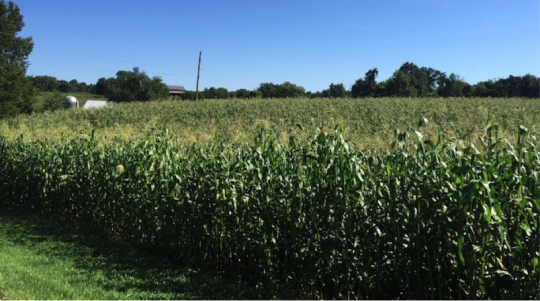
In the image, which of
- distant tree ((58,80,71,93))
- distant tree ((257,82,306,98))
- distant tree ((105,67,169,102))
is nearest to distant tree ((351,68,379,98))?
distant tree ((257,82,306,98))

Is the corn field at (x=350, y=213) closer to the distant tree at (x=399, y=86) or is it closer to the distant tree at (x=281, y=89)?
the distant tree at (x=399, y=86)

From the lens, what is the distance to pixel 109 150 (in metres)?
8.12

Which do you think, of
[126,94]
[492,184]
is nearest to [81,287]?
[492,184]

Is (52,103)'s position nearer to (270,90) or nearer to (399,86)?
(270,90)

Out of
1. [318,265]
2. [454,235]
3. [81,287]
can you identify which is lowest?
[81,287]

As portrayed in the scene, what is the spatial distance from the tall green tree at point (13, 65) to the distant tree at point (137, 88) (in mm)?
29564

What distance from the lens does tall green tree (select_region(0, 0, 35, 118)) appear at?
34688 millimetres

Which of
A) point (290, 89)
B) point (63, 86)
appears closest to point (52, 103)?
point (290, 89)

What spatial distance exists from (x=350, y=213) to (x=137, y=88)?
243 feet

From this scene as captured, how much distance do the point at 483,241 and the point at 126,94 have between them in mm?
74366

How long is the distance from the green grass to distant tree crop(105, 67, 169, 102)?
221ft

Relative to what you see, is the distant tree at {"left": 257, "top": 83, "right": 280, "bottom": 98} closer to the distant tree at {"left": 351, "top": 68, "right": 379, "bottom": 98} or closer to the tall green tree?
the distant tree at {"left": 351, "top": 68, "right": 379, "bottom": 98}

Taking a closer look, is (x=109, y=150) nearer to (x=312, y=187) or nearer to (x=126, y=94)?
(x=312, y=187)

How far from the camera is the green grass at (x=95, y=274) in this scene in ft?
15.1
